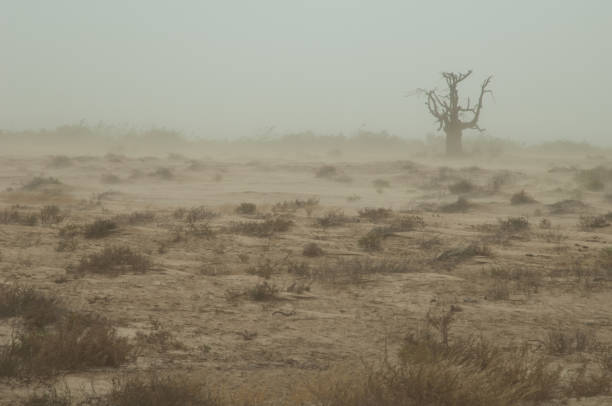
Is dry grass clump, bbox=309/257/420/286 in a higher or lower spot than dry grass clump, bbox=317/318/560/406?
lower

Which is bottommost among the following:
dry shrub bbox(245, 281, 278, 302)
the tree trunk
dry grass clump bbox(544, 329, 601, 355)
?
dry grass clump bbox(544, 329, 601, 355)

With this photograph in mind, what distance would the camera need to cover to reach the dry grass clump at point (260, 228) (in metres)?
9.40

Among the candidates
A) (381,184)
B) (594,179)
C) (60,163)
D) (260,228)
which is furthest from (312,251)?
(60,163)

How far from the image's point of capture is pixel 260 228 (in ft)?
31.3

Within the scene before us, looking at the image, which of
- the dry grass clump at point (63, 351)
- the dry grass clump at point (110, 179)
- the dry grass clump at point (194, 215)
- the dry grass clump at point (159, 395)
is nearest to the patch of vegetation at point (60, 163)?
the dry grass clump at point (110, 179)

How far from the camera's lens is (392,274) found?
7035mm

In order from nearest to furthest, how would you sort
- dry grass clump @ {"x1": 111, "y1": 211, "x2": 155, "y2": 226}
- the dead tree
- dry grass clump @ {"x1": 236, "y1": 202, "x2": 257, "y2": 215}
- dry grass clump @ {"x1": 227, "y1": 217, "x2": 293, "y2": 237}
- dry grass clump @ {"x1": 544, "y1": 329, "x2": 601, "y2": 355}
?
dry grass clump @ {"x1": 544, "y1": 329, "x2": 601, "y2": 355} < dry grass clump @ {"x1": 227, "y1": 217, "x2": 293, "y2": 237} < dry grass clump @ {"x1": 111, "y1": 211, "x2": 155, "y2": 226} < dry grass clump @ {"x1": 236, "y1": 202, "x2": 257, "y2": 215} < the dead tree

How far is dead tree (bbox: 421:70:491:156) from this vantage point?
93.0ft

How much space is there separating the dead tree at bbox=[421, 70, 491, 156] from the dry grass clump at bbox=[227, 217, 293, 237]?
20.4 meters

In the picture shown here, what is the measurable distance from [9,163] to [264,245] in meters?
18.8

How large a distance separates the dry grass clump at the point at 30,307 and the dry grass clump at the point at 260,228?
4434 mm

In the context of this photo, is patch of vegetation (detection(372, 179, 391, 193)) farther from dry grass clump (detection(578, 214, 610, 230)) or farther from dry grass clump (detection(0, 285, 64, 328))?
dry grass clump (detection(0, 285, 64, 328))

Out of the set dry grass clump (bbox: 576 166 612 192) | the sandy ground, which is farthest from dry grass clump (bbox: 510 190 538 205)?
dry grass clump (bbox: 576 166 612 192)

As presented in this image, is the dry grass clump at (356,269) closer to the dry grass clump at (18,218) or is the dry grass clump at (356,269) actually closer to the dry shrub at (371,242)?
the dry shrub at (371,242)
